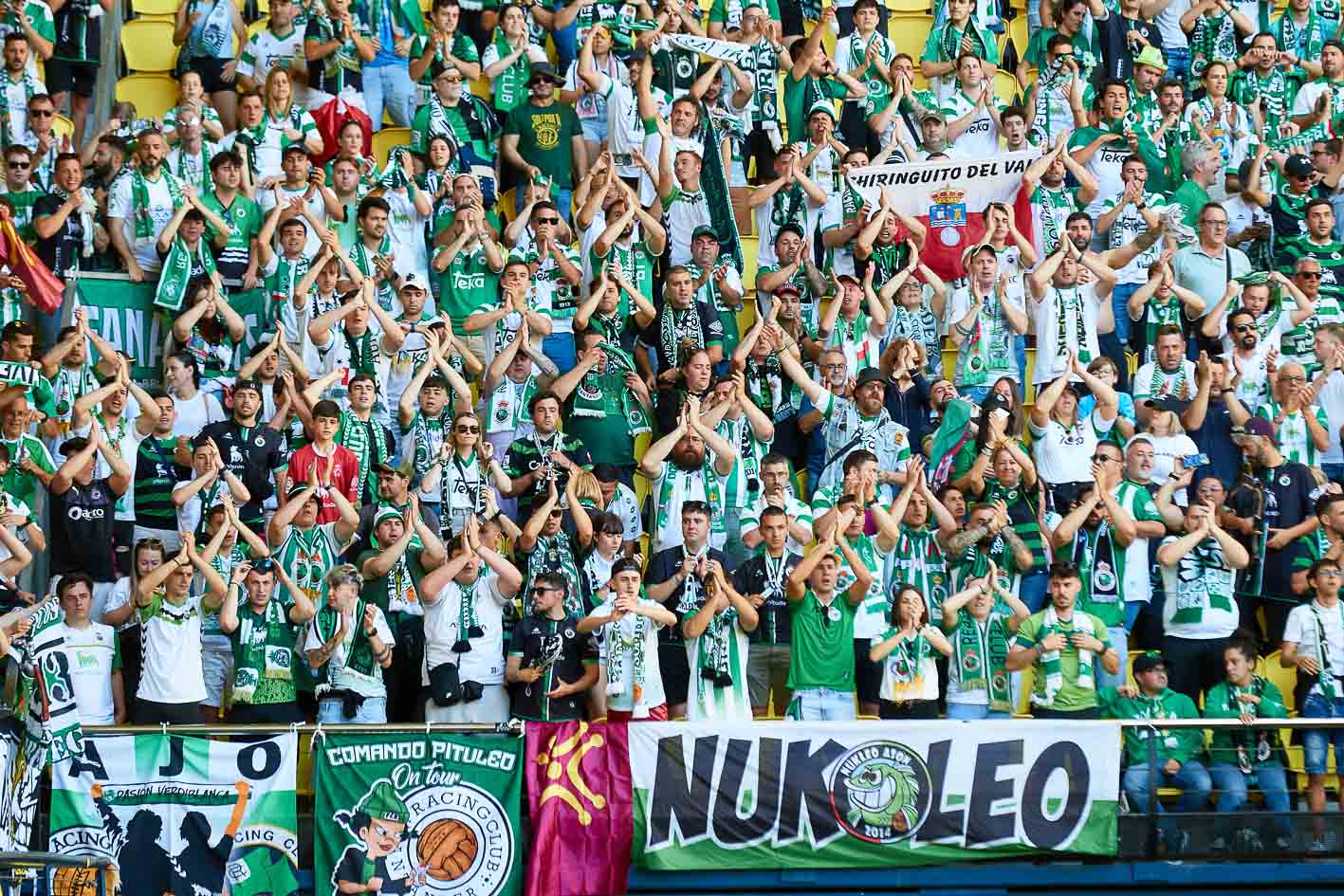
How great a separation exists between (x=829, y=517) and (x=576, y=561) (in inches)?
67.7

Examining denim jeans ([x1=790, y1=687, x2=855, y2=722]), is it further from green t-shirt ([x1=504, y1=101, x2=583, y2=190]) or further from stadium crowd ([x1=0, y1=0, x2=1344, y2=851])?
green t-shirt ([x1=504, y1=101, x2=583, y2=190])

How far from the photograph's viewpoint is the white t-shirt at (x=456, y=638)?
13914 mm

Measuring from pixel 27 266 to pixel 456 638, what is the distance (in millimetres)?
4459

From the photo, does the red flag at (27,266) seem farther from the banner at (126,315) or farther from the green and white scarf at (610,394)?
the green and white scarf at (610,394)

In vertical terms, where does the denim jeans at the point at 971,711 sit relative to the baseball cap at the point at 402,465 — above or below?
below

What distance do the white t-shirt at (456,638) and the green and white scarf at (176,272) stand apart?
3.61 metres

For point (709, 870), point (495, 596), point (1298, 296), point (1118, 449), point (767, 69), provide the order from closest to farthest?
1. point (709, 870)
2. point (495, 596)
3. point (1118, 449)
4. point (1298, 296)
5. point (767, 69)

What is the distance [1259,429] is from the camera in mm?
16141

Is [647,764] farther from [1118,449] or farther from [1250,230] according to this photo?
[1250,230]

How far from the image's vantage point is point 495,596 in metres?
14.2

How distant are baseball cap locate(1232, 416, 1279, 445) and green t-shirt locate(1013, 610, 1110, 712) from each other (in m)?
2.77

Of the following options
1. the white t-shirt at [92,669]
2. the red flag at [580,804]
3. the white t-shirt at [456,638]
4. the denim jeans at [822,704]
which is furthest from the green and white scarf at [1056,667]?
the white t-shirt at [92,669]

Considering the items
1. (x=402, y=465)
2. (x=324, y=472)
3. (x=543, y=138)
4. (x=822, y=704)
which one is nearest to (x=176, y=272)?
(x=402, y=465)

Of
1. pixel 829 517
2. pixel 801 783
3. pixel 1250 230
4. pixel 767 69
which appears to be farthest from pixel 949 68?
pixel 801 783
